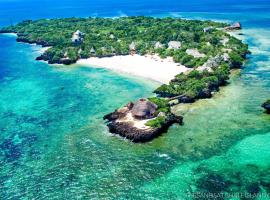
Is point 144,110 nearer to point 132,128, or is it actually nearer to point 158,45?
point 132,128

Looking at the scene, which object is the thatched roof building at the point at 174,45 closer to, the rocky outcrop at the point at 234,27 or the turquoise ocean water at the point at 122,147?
the turquoise ocean water at the point at 122,147

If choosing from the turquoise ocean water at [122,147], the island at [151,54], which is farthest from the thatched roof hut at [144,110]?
the turquoise ocean water at [122,147]

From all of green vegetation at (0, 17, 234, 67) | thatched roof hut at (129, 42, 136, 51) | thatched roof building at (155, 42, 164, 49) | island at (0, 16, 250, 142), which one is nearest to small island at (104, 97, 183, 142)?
island at (0, 16, 250, 142)

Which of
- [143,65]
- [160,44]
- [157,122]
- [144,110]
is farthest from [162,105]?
[160,44]

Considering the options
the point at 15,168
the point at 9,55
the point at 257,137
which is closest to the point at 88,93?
the point at 15,168

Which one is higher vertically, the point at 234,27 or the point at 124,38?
the point at 234,27

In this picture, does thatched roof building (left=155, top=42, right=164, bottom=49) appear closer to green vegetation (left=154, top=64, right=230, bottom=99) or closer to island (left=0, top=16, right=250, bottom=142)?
island (left=0, top=16, right=250, bottom=142)
